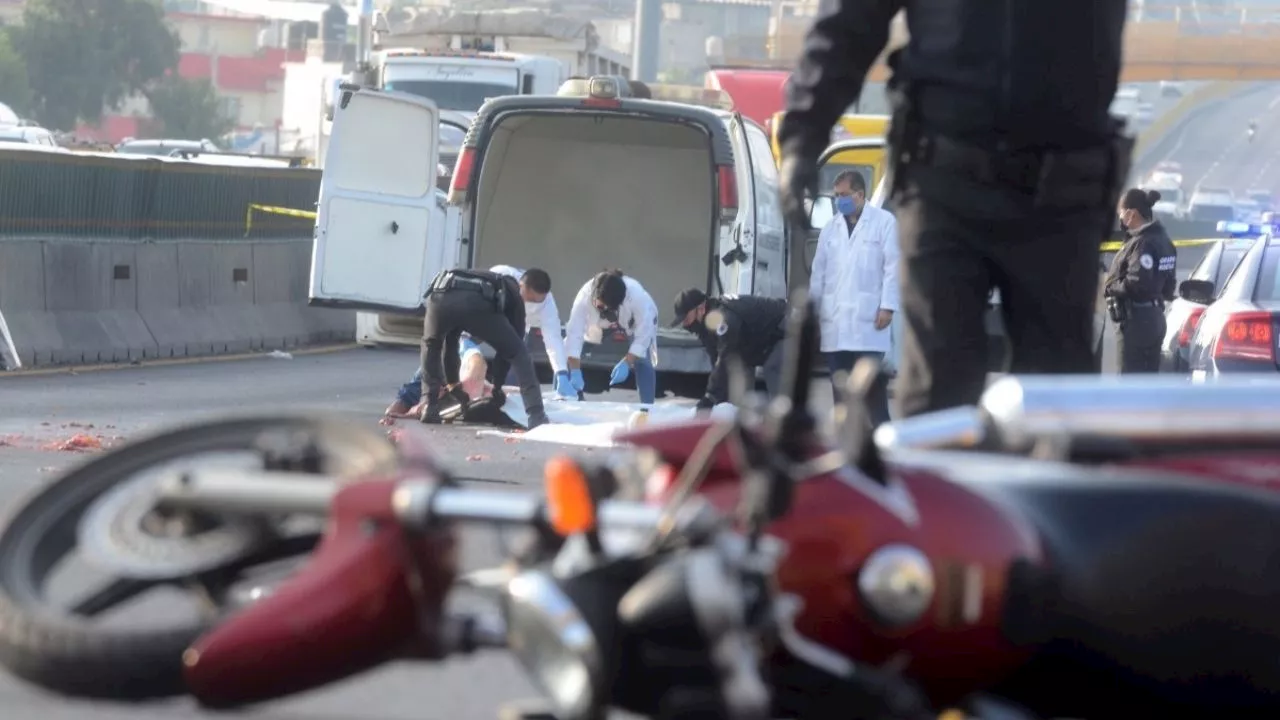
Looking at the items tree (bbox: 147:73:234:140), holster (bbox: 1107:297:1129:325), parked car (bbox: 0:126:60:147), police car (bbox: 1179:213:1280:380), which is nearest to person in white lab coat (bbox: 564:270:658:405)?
holster (bbox: 1107:297:1129:325)

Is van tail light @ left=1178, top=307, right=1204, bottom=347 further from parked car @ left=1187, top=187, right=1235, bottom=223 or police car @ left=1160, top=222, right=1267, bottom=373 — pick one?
parked car @ left=1187, top=187, right=1235, bottom=223

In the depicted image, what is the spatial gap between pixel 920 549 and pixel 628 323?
10.7m

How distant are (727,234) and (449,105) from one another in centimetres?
1050

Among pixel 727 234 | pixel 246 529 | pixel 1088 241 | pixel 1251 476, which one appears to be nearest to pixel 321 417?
pixel 246 529

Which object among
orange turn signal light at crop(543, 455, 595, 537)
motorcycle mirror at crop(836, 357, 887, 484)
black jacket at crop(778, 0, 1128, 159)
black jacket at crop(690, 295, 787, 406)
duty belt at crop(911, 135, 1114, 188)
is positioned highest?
black jacket at crop(778, 0, 1128, 159)

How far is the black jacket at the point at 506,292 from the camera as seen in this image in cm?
1246

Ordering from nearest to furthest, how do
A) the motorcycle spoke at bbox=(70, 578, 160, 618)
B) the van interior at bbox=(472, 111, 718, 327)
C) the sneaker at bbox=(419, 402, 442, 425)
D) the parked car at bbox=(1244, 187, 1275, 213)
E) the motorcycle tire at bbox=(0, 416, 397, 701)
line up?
the motorcycle tire at bbox=(0, 416, 397, 701) < the motorcycle spoke at bbox=(70, 578, 160, 618) < the sneaker at bbox=(419, 402, 442, 425) < the van interior at bbox=(472, 111, 718, 327) < the parked car at bbox=(1244, 187, 1275, 213)

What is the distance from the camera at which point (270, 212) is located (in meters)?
20.2

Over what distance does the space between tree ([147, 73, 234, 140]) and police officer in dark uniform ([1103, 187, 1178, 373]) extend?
6825cm

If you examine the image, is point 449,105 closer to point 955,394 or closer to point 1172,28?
point 955,394

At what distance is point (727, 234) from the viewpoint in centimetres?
1311

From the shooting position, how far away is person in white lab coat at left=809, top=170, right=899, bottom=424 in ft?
39.2

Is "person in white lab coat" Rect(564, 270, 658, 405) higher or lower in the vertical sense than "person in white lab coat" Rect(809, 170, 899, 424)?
lower

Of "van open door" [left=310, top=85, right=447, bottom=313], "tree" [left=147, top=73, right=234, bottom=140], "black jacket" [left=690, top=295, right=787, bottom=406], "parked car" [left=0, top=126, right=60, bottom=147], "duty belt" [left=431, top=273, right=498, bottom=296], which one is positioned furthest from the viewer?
"tree" [left=147, top=73, right=234, bottom=140]
